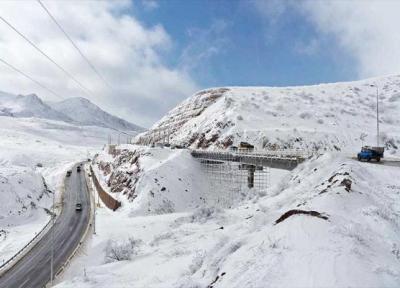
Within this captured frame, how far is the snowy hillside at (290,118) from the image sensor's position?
70500 millimetres

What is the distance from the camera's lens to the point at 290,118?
85688 millimetres

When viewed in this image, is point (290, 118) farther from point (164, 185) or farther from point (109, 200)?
→ point (109, 200)

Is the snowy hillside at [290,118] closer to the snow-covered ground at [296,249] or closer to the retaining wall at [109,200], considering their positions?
the retaining wall at [109,200]

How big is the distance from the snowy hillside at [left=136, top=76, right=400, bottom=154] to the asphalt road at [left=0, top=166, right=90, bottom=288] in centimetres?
2993

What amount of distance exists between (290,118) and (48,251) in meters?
60.7

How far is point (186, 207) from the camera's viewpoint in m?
52.8

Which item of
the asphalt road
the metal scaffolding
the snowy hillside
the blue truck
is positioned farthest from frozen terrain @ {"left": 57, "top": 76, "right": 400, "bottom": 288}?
the asphalt road

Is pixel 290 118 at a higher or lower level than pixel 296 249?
higher

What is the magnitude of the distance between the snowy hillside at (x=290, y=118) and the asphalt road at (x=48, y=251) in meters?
29.9

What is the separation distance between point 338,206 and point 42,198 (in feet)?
228

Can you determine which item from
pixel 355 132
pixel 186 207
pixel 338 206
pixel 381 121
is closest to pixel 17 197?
pixel 186 207

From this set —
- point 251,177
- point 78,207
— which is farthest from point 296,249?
point 78,207

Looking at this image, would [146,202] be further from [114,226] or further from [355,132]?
[355,132]

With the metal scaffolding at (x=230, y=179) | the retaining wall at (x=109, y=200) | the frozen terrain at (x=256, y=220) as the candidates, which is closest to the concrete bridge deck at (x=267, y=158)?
the metal scaffolding at (x=230, y=179)
